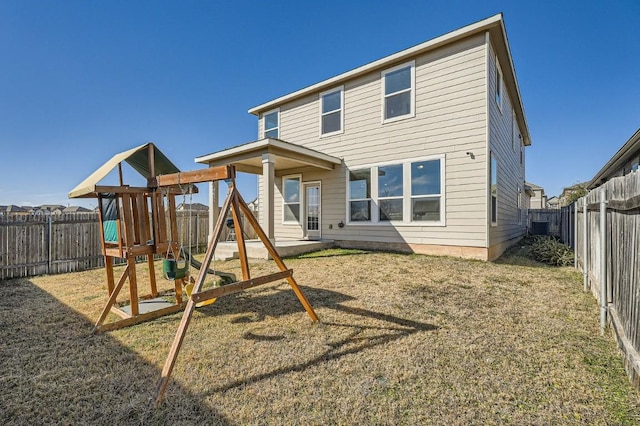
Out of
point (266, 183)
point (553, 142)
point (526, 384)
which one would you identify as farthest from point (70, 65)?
point (553, 142)

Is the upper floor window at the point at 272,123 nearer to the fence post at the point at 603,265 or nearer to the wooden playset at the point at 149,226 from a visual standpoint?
the wooden playset at the point at 149,226

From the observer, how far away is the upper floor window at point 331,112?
9734mm

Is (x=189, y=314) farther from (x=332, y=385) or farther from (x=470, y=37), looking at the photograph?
(x=470, y=37)

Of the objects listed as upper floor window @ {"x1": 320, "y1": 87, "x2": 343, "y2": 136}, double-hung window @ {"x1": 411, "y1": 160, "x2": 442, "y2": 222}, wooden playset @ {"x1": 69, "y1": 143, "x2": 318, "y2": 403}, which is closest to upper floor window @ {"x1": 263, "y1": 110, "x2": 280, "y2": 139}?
upper floor window @ {"x1": 320, "y1": 87, "x2": 343, "y2": 136}

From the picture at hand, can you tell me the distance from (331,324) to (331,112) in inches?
320

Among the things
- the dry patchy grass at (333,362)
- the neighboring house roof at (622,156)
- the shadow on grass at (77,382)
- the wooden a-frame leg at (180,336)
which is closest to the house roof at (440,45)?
the neighboring house roof at (622,156)

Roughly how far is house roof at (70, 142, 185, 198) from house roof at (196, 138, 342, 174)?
3.78 meters

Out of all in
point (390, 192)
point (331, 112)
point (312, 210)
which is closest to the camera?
point (390, 192)

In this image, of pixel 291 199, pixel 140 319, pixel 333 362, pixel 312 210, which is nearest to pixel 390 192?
pixel 312 210

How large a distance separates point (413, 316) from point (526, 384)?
4.92ft

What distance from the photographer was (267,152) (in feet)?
25.9

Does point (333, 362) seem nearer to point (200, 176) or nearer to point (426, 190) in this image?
point (200, 176)

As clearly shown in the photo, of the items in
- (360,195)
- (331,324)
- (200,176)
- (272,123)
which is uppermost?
(272,123)

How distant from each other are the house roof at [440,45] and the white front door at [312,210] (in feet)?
11.3
